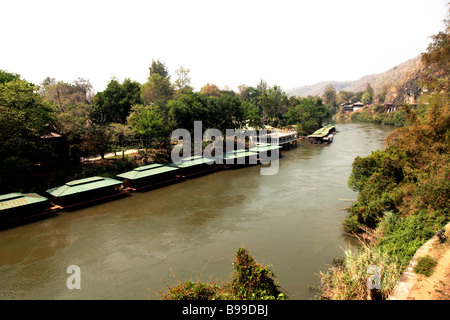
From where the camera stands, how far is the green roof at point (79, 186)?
21.3 meters

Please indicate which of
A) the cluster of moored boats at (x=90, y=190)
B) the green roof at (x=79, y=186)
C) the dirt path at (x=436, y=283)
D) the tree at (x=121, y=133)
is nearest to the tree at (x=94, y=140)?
the tree at (x=121, y=133)

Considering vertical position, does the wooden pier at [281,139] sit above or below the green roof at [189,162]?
above

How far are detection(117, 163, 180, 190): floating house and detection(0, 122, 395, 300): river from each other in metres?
1.56

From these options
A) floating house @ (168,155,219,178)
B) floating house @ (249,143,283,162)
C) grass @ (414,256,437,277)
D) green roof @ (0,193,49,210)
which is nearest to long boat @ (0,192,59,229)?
green roof @ (0,193,49,210)

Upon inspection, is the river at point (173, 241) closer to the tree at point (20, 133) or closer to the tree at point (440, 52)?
the tree at point (20, 133)

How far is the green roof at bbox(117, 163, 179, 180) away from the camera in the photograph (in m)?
26.0

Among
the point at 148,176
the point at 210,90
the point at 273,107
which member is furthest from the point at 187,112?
the point at 210,90

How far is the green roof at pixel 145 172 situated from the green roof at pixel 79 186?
6.90 ft

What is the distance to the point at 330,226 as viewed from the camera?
18.6m

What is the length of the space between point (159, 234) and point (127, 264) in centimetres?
358

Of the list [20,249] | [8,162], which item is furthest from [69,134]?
[20,249]

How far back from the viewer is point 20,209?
63.5 feet

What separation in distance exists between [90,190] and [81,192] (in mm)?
722
